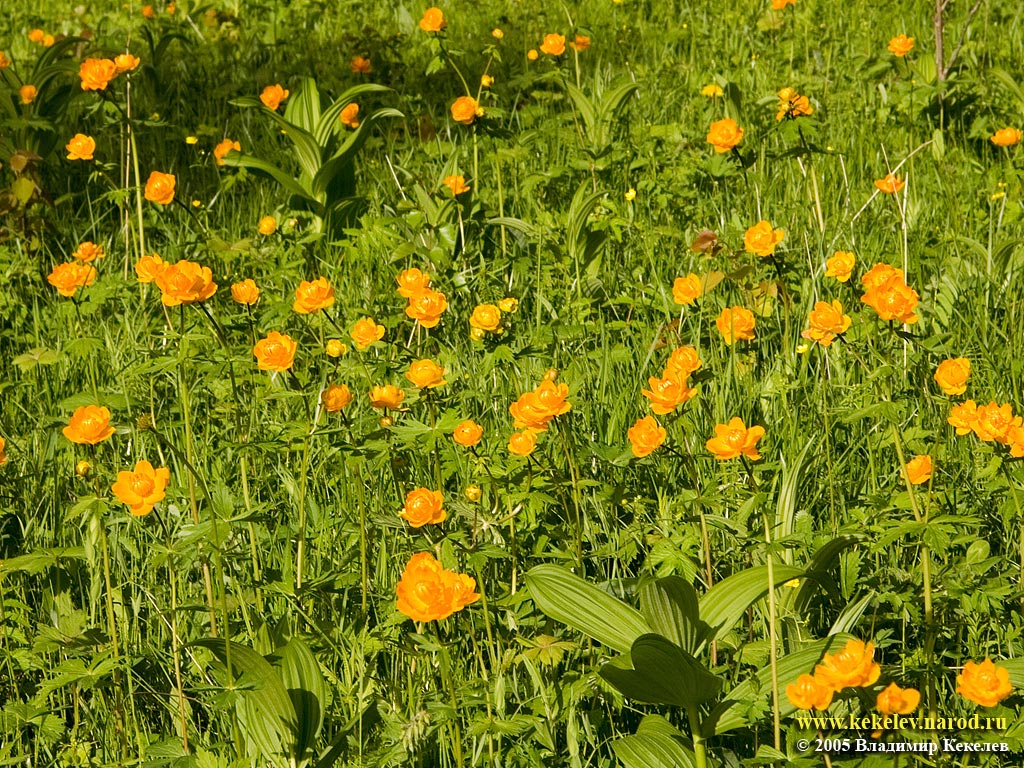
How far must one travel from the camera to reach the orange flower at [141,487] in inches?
70.5

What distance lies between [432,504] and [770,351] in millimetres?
1584

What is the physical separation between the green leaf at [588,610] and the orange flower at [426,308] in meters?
0.64

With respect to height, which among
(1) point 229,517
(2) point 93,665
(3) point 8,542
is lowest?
Result: (3) point 8,542

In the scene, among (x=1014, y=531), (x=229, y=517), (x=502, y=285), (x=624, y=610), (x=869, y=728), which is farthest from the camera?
(x=502, y=285)

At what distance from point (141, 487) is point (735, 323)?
4.77 ft

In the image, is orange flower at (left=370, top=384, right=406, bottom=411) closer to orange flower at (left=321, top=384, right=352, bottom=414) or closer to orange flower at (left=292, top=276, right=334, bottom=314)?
orange flower at (left=321, top=384, right=352, bottom=414)

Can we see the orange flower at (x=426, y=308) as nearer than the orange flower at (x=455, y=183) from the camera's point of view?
Yes

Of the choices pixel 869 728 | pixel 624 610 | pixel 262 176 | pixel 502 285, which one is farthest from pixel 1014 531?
pixel 262 176

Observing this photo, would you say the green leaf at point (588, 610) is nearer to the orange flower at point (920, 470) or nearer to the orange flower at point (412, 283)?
the orange flower at point (920, 470)

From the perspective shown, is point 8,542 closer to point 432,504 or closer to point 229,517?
point 229,517

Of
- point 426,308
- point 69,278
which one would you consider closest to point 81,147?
point 69,278

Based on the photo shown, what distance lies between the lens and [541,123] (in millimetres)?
4500

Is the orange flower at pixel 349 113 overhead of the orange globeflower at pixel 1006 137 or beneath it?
overhead

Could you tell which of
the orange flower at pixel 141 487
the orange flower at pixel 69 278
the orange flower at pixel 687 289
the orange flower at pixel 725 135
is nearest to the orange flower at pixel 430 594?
the orange flower at pixel 141 487
